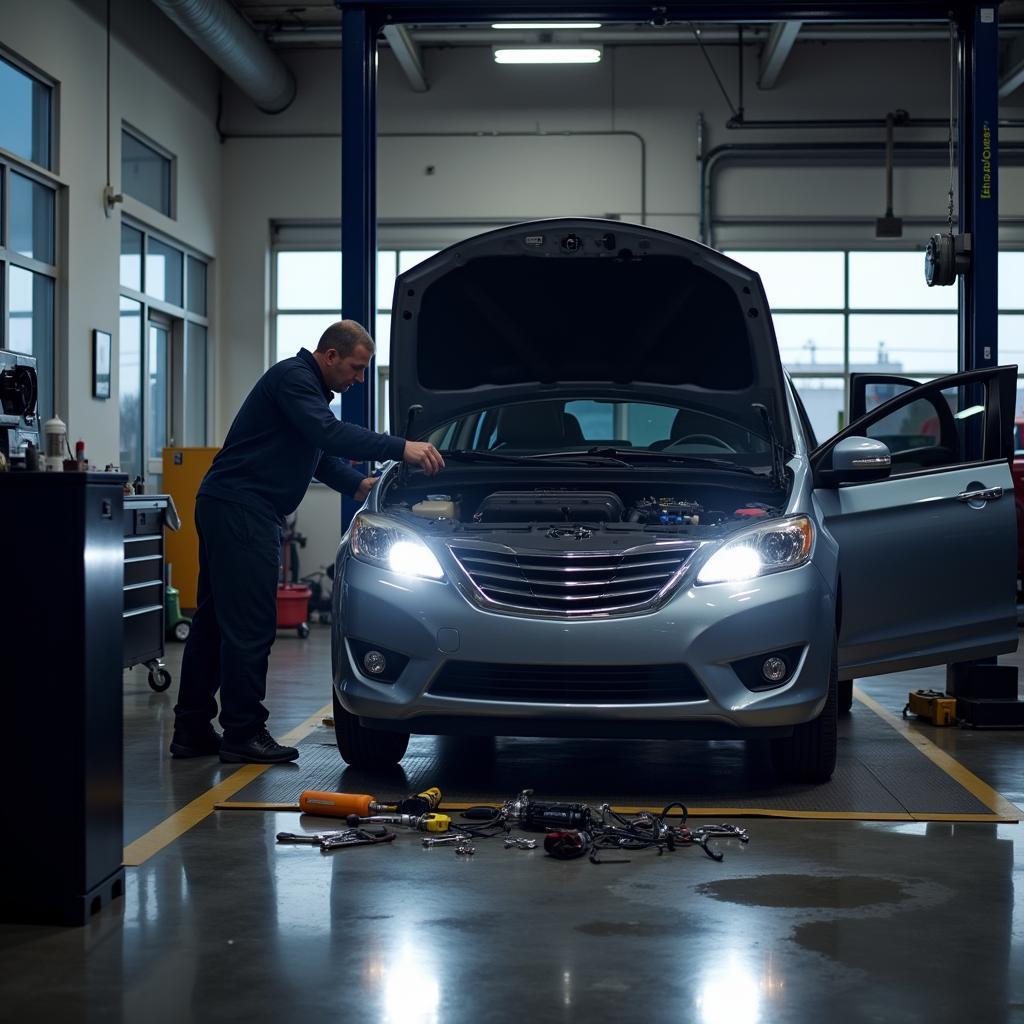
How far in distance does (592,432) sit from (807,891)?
2563 mm

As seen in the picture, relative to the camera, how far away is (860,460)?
5406 millimetres

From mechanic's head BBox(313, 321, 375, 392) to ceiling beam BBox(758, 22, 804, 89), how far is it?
9342mm

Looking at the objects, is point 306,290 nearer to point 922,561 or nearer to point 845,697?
point 845,697

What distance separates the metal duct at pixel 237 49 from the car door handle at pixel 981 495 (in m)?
8.53

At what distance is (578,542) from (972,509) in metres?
2.02

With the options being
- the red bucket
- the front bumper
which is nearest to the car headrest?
the front bumper

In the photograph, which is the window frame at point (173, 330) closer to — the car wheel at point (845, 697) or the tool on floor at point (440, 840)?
the car wheel at point (845, 697)

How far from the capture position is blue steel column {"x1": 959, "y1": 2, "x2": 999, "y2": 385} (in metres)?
7.24

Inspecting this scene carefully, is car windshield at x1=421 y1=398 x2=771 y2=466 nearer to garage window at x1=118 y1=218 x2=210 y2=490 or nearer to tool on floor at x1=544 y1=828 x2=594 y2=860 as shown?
tool on floor at x1=544 y1=828 x2=594 y2=860

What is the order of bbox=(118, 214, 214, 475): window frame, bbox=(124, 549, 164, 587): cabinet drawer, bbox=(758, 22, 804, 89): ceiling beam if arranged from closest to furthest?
bbox=(124, 549, 164, 587): cabinet drawer < bbox=(118, 214, 214, 475): window frame < bbox=(758, 22, 804, 89): ceiling beam

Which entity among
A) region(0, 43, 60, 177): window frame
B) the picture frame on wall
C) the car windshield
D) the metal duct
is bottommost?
the car windshield

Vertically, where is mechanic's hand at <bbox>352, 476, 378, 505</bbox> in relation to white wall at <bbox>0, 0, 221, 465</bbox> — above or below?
below

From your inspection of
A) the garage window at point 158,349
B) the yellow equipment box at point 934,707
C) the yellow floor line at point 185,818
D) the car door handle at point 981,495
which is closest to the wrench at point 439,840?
the yellow floor line at point 185,818

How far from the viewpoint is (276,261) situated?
53.3ft
